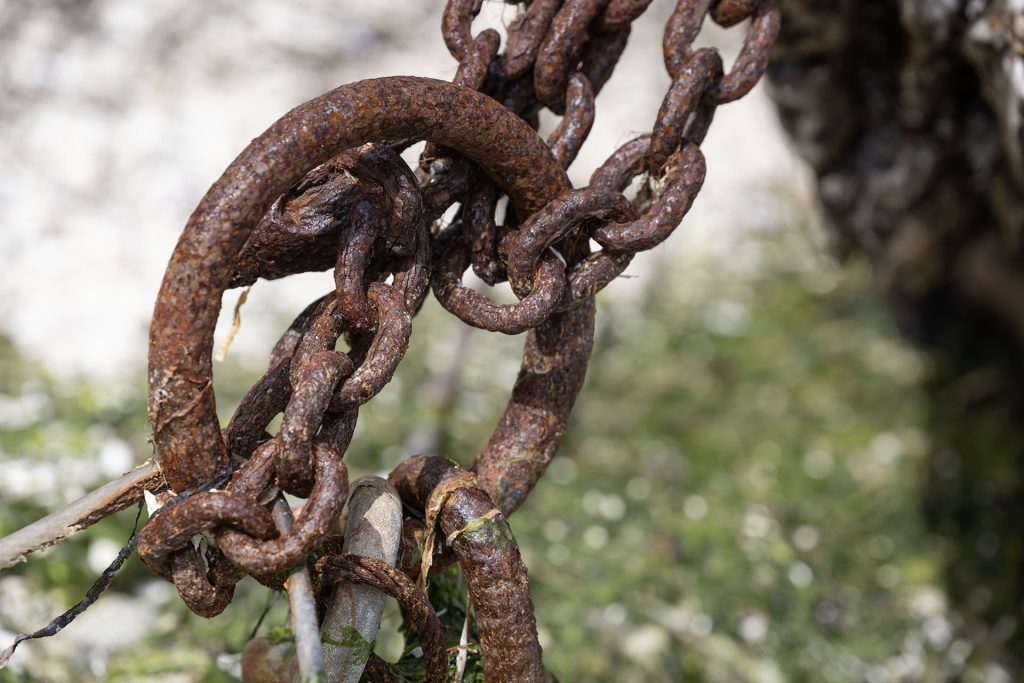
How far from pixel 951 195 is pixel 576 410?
1.62 meters

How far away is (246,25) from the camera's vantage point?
403 cm

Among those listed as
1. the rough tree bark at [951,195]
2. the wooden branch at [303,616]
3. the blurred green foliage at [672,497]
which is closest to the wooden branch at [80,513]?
the wooden branch at [303,616]

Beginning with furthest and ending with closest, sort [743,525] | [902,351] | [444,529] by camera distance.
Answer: [902,351], [743,525], [444,529]

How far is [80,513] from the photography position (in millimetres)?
1139

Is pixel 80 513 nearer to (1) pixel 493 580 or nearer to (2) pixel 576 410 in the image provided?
(1) pixel 493 580

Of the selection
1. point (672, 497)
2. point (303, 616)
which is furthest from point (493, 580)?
point (672, 497)

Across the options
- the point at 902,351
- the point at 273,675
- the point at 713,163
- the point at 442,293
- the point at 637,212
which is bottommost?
the point at 273,675

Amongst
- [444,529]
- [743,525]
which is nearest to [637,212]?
[444,529]

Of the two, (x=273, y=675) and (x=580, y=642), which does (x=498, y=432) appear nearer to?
(x=273, y=675)

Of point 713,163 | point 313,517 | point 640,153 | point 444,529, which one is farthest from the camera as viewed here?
point 713,163

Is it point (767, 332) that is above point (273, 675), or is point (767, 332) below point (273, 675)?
above

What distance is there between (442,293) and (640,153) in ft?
1.26

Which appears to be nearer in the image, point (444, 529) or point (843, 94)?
point (444, 529)

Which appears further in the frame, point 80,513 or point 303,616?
point 80,513
